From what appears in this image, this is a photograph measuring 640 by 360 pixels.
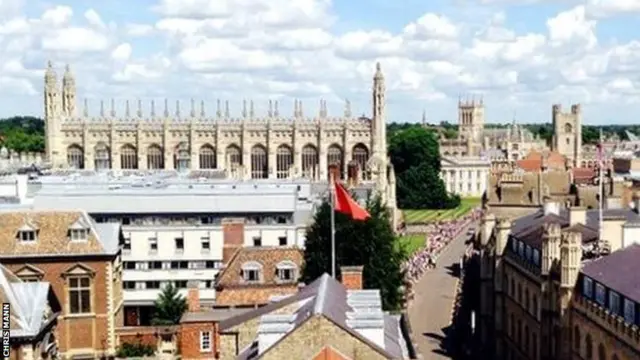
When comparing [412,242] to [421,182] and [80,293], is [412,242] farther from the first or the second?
[80,293]

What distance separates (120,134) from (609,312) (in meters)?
104

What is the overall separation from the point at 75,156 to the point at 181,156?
13750 mm

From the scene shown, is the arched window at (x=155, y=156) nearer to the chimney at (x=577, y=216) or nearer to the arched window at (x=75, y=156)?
the arched window at (x=75, y=156)

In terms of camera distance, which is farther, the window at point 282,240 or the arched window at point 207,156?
the arched window at point 207,156

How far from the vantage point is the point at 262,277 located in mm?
49594

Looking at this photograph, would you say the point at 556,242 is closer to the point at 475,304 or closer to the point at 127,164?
the point at 475,304

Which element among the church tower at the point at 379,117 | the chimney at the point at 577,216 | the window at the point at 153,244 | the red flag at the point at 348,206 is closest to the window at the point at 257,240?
the window at the point at 153,244

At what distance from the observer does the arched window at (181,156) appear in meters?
134

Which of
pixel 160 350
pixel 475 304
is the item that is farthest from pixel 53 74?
pixel 160 350

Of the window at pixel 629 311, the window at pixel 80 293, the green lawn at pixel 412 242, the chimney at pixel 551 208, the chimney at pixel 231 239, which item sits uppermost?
the chimney at pixel 551 208

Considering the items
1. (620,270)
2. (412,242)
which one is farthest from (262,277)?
(412,242)

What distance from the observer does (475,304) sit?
65.4 metres

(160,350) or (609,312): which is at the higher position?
(609,312)

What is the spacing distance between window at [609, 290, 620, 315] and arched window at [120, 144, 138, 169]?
102771 mm
